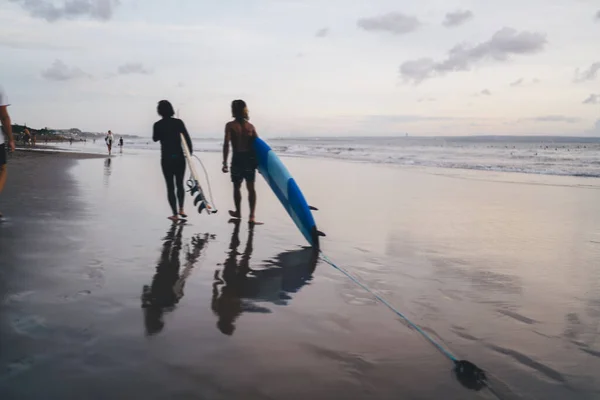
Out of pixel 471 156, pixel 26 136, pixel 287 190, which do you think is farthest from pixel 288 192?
pixel 26 136

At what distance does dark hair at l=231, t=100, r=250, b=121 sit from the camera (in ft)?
24.5

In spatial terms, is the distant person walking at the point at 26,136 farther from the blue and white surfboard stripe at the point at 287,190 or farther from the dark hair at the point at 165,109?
the blue and white surfboard stripe at the point at 287,190

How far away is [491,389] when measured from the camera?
255 cm

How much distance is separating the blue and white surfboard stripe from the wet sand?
29 centimetres

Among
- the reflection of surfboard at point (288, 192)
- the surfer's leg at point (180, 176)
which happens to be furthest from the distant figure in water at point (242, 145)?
the surfer's leg at point (180, 176)

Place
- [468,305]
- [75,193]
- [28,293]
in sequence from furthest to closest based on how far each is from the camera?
[75,193] → [468,305] → [28,293]

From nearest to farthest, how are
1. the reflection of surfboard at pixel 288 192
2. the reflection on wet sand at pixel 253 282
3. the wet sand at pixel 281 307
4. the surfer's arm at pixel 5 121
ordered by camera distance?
the wet sand at pixel 281 307
the reflection on wet sand at pixel 253 282
the reflection of surfboard at pixel 288 192
the surfer's arm at pixel 5 121

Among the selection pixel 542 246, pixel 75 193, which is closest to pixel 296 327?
pixel 542 246

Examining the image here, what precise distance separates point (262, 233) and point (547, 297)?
3.86m

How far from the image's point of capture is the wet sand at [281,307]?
2.52 meters

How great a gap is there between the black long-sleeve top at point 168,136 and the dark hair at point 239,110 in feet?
3.14

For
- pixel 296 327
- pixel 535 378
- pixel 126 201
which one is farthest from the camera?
pixel 126 201

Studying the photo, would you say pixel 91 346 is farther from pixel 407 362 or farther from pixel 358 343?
pixel 407 362

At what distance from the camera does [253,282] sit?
171 inches
